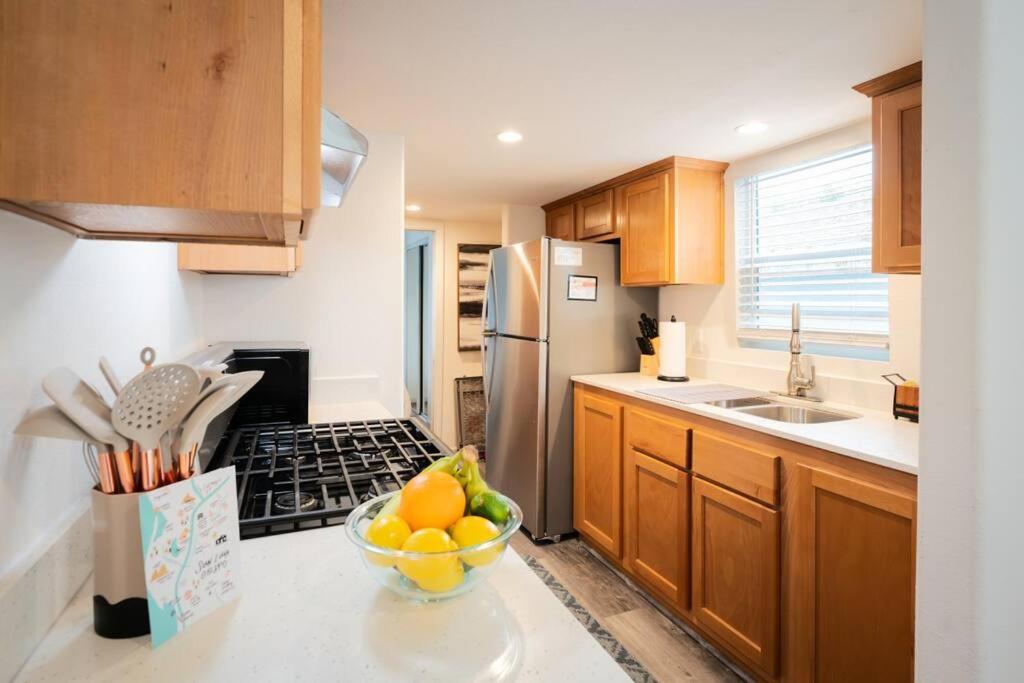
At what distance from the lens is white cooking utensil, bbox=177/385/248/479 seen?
71 cm

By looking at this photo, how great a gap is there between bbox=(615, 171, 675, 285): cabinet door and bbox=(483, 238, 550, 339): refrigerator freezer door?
529 millimetres

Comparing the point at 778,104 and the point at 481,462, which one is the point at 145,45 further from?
the point at 481,462

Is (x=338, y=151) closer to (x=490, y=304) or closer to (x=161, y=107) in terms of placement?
(x=161, y=107)

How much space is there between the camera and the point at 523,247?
3320mm

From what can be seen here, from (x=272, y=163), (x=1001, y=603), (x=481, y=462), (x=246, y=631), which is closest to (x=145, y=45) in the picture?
(x=272, y=163)

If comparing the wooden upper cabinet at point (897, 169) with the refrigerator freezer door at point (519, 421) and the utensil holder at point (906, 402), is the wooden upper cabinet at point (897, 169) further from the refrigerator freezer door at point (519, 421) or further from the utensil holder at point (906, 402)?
the refrigerator freezer door at point (519, 421)

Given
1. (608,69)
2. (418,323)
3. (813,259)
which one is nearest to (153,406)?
(608,69)

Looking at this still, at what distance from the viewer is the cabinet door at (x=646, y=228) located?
9.78 ft

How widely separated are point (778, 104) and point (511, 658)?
229cm

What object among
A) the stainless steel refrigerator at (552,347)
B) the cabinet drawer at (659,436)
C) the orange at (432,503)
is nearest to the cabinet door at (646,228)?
the stainless steel refrigerator at (552,347)

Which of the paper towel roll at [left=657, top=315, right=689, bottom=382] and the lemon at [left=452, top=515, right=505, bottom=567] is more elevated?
the paper towel roll at [left=657, top=315, right=689, bottom=382]

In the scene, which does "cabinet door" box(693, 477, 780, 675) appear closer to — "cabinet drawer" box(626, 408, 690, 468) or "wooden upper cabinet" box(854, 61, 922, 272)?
"cabinet drawer" box(626, 408, 690, 468)

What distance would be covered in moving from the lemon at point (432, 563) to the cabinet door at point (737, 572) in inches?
61.6

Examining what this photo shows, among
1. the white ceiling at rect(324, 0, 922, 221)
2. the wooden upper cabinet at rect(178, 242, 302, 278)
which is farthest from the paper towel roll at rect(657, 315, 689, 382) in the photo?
the wooden upper cabinet at rect(178, 242, 302, 278)
